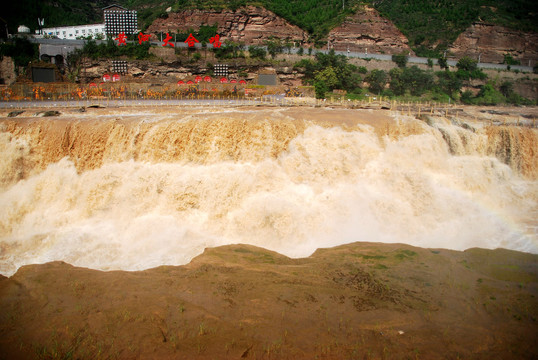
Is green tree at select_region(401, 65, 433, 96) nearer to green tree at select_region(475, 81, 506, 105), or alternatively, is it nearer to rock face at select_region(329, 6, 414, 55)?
green tree at select_region(475, 81, 506, 105)

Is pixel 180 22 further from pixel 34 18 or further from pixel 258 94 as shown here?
pixel 258 94

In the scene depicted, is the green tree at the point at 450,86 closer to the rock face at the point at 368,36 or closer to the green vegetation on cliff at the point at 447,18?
the rock face at the point at 368,36

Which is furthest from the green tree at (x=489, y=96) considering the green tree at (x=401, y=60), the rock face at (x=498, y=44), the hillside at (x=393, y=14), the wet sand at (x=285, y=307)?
the wet sand at (x=285, y=307)

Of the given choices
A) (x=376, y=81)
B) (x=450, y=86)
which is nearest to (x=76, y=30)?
(x=376, y=81)

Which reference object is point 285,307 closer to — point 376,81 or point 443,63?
point 376,81

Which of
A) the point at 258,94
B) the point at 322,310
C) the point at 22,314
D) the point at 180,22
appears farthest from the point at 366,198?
the point at 180,22

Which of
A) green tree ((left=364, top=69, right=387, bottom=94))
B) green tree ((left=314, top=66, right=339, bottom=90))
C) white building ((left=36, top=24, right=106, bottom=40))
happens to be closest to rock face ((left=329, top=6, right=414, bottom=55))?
green tree ((left=364, top=69, right=387, bottom=94))
